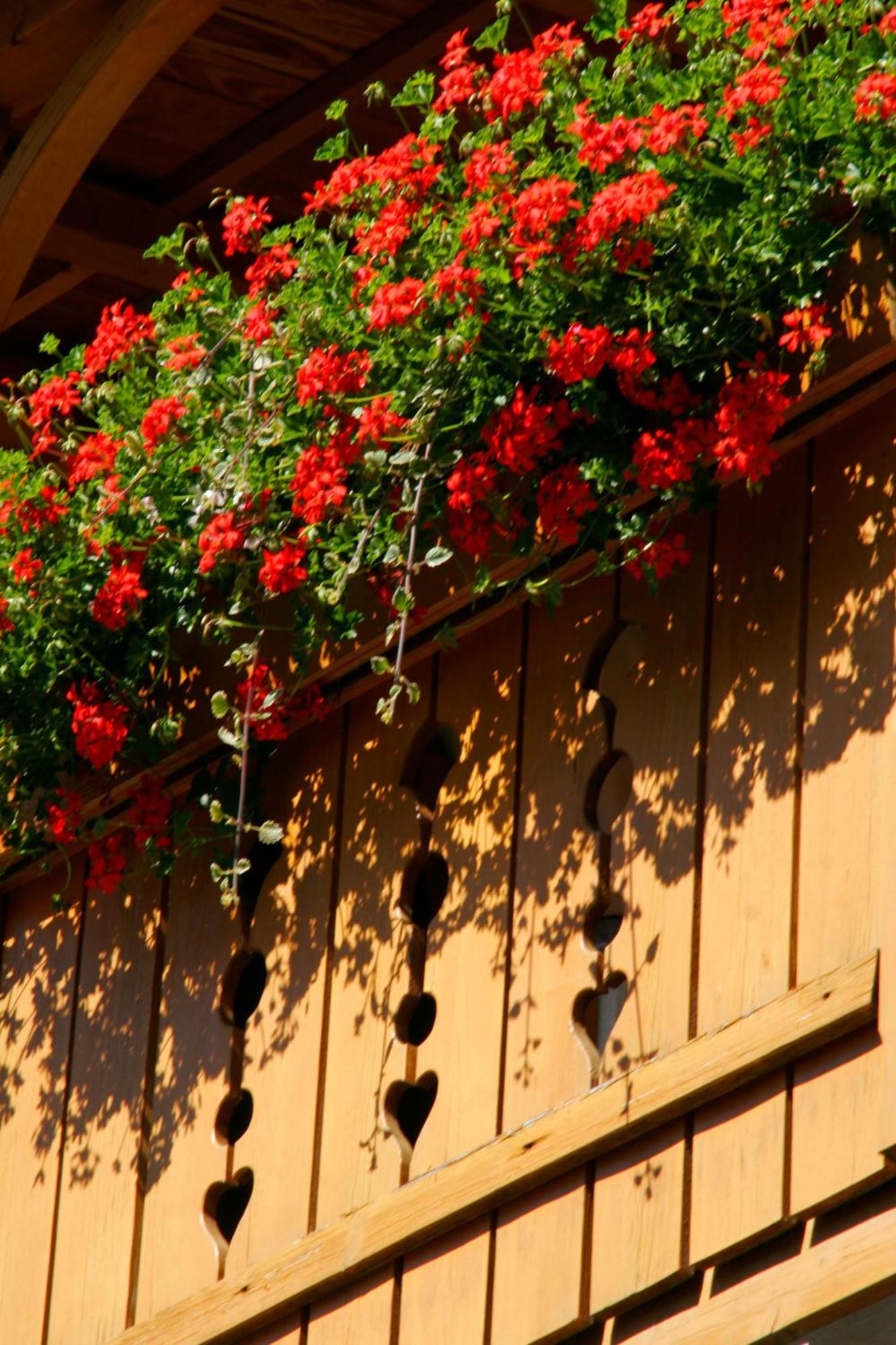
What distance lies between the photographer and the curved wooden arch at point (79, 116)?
11.5ft

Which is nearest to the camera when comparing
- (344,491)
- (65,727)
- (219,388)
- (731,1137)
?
(731,1137)

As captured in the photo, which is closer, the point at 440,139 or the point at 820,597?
the point at 820,597

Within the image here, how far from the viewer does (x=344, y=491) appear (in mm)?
2686

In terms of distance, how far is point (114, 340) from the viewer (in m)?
3.10

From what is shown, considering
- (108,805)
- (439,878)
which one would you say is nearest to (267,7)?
(108,805)

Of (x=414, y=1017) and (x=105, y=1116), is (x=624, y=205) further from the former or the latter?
(x=105, y=1116)

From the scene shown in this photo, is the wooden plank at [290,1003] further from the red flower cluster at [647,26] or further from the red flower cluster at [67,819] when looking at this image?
the red flower cluster at [647,26]

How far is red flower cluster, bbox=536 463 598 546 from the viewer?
8.54 feet

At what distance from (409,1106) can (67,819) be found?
694 mm

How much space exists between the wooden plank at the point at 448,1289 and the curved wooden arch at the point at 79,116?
1.85 metres

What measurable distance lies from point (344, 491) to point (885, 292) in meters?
0.69

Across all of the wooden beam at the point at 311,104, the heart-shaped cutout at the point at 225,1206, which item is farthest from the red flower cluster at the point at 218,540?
the wooden beam at the point at 311,104

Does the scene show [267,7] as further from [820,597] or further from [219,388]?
[820,597]

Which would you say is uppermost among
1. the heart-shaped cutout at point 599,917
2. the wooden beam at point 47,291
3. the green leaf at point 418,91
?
the wooden beam at point 47,291
